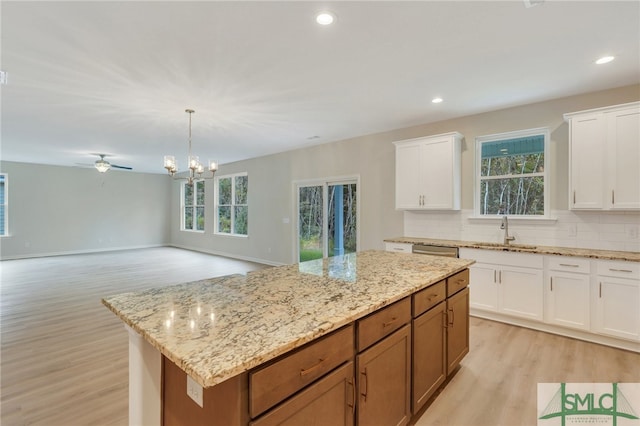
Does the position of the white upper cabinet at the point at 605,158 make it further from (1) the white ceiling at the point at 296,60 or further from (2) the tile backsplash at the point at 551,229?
(1) the white ceiling at the point at 296,60

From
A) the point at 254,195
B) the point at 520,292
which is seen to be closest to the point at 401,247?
the point at 520,292

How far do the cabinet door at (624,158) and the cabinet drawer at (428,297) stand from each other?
244cm

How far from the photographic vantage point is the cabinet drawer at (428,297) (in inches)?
73.4

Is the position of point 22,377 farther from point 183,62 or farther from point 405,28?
point 405,28

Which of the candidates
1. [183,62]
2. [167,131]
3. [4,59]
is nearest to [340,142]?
[167,131]

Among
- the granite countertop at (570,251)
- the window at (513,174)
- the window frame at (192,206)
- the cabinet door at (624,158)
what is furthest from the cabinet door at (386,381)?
the window frame at (192,206)

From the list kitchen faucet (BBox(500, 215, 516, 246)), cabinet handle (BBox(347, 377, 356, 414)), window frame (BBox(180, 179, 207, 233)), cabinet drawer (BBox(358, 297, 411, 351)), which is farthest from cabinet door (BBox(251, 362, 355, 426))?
window frame (BBox(180, 179, 207, 233))

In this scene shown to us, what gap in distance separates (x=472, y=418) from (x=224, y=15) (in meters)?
3.18

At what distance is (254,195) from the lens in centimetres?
770

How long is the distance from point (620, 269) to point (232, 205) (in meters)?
7.76

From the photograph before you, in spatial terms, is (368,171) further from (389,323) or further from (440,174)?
(389,323)

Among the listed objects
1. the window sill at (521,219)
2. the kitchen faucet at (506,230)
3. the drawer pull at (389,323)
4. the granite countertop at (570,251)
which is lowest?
the drawer pull at (389,323)

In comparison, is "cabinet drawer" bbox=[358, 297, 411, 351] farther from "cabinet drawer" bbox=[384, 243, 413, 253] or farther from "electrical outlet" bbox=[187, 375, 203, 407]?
"cabinet drawer" bbox=[384, 243, 413, 253]

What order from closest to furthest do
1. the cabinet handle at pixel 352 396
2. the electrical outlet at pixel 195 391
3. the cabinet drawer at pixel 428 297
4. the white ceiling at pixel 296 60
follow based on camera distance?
the electrical outlet at pixel 195 391 → the cabinet handle at pixel 352 396 → the cabinet drawer at pixel 428 297 → the white ceiling at pixel 296 60
